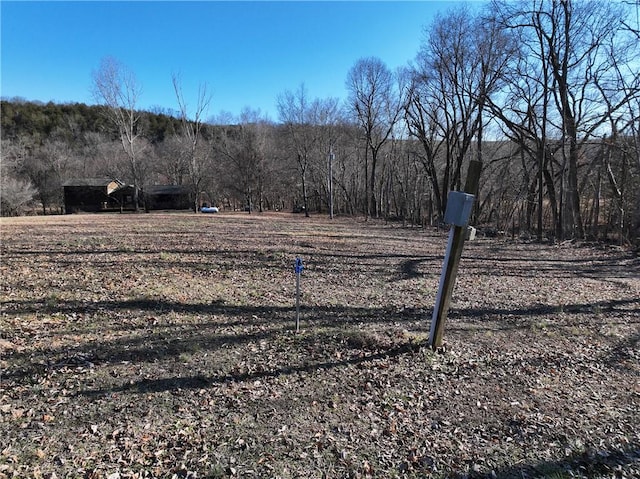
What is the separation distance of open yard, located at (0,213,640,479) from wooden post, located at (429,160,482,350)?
252 millimetres

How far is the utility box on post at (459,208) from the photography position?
4062mm

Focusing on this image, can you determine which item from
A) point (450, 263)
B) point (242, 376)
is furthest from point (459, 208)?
point (242, 376)

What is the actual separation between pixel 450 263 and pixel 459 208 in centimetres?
68

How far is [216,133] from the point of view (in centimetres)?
6075

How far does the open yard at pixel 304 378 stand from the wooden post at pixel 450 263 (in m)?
0.25

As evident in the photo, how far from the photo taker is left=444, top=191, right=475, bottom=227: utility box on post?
4.06m

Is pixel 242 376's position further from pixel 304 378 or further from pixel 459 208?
pixel 459 208

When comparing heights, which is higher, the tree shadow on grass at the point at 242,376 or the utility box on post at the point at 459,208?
the utility box on post at the point at 459,208

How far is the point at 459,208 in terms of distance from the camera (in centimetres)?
412

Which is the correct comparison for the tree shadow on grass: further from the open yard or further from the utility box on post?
the utility box on post

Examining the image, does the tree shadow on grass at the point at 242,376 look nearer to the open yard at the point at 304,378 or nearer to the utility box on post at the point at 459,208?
the open yard at the point at 304,378

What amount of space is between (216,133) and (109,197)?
1998 centimetres

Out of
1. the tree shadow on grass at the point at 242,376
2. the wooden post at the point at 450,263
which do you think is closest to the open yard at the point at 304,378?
the tree shadow on grass at the point at 242,376

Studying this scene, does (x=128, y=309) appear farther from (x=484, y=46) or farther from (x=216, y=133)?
(x=216, y=133)
